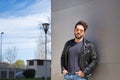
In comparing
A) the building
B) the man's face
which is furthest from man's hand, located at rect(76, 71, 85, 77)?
the building

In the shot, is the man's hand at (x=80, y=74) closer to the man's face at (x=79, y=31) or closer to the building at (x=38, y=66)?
the man's face at (x=79, y=31)

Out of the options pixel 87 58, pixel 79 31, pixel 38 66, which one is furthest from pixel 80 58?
pixel 38 66

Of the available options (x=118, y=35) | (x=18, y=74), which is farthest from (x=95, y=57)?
(x=18, y=74)

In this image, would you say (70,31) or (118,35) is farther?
(70,31)

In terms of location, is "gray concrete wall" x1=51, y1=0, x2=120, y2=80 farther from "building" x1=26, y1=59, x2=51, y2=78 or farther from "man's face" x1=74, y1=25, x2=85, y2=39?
"building" x1=26, y1=59, x2=51, y2=78

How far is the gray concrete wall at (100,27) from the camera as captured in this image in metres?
4.55

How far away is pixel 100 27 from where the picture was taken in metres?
4.79

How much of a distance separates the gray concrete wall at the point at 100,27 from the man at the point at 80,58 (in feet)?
0.67

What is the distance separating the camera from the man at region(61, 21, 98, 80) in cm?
452

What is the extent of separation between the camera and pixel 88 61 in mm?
4582

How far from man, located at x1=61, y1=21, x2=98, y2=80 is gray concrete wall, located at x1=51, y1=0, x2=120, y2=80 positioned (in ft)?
0.67

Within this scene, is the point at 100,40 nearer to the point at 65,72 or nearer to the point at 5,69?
the point at 65,72

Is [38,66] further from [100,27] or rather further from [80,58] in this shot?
[80,58]

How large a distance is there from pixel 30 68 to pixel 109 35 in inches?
837
